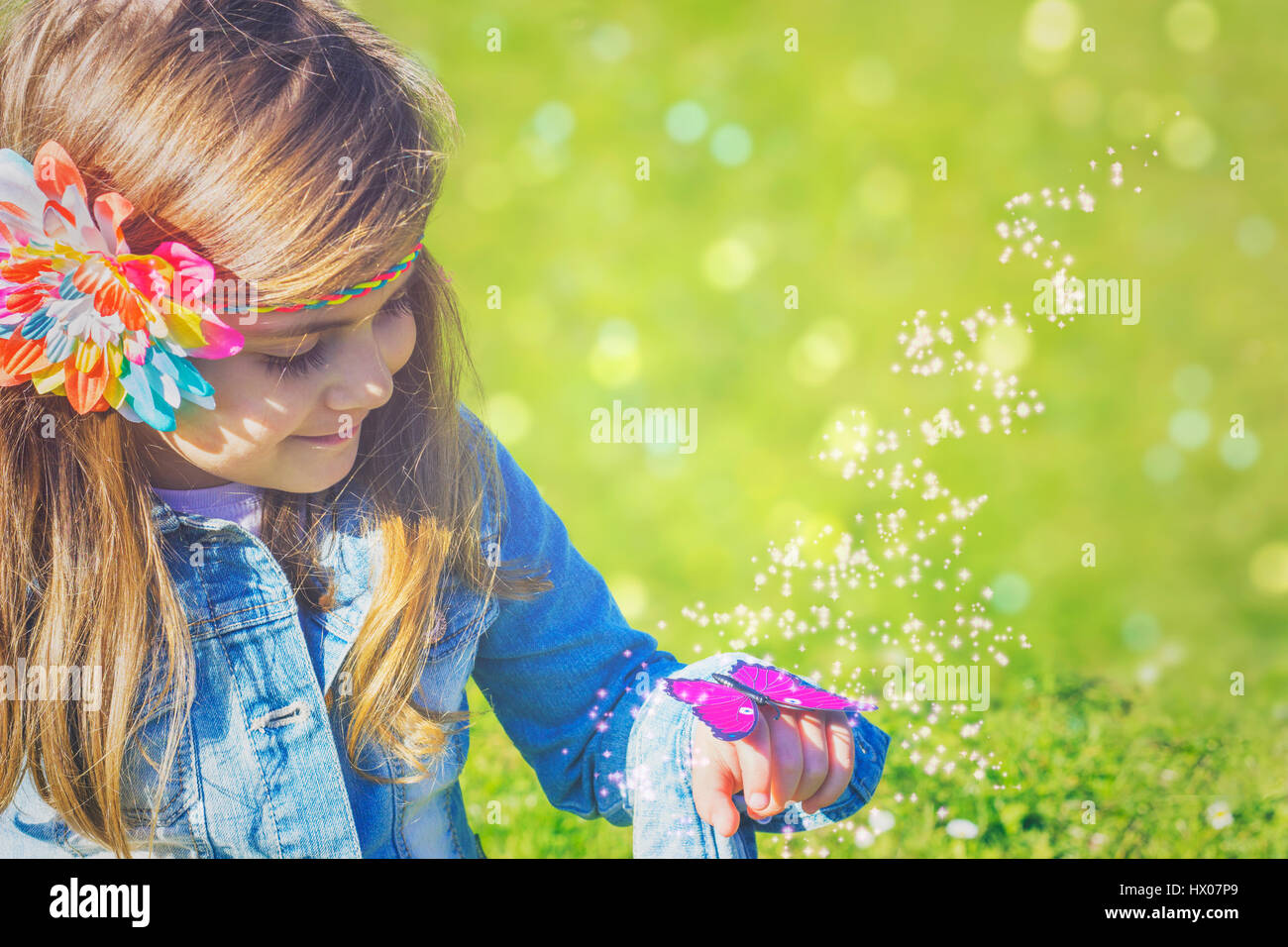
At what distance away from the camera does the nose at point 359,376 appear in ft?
3.96

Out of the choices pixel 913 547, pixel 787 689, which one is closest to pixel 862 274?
pixel 913 547

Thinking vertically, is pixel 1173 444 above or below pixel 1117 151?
below

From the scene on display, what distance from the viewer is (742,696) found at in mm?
1397

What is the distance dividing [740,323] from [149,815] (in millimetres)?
1044

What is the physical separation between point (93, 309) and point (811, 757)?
3.50 feet

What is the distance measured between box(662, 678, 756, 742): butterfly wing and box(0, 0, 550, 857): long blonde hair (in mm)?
244

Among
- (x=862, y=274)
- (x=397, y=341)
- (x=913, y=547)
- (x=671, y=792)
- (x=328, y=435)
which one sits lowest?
(x=671, y=792)

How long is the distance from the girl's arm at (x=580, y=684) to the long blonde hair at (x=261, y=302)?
44 millimetres

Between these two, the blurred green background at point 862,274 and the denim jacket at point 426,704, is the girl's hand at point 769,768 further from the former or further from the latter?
the blurred green background at point 862,274

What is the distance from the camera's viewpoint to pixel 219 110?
1092 millimetres

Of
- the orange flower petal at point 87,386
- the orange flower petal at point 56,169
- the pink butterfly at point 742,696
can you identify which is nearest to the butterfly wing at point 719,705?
the pink butterfly at point 742,696

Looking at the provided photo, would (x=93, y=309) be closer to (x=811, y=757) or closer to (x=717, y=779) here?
(x=717, y=779)
